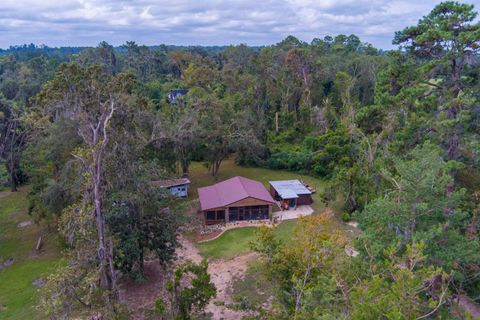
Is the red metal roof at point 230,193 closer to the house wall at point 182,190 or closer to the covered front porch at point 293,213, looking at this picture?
the covered front porch at point 293,213

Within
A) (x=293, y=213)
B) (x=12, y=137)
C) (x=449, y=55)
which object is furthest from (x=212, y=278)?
(x=12, y=137)

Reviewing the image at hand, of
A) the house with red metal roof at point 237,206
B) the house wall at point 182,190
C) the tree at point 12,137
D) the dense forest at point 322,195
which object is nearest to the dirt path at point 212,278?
the dense forest at point 322,195

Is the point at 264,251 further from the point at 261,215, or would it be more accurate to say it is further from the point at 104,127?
the point at 261,215

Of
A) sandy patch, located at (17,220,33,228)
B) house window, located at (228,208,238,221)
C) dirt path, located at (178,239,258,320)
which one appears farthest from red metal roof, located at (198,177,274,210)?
sandy patch, located at (17,220,33,228)

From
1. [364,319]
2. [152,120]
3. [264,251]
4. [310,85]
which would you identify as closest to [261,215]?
[152,120]

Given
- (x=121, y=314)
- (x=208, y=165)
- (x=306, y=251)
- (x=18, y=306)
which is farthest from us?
(x=208, y=165)

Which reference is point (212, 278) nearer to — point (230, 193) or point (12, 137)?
point (230, 193)

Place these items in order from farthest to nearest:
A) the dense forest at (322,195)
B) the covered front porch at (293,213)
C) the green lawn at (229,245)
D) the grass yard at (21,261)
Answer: the covered front porch at (293,213) < the green lawn at (229,245) < the grass yard at (21,261) < the dense forest at (322,195)
